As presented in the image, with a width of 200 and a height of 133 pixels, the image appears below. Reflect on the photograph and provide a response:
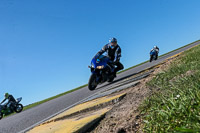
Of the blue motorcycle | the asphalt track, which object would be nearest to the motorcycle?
the asphalt track

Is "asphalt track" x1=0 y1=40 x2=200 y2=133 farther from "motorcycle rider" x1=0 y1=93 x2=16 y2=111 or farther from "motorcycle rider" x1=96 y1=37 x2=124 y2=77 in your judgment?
"motorcycle rider" x1=0 y1=93 x2=16 y2=111

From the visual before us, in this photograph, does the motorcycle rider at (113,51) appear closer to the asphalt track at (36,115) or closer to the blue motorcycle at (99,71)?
the blue motorcycle at (99,71)

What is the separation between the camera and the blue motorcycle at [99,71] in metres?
7.31

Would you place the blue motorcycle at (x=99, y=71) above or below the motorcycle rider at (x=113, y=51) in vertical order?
below

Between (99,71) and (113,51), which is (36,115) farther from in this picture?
(113,51)

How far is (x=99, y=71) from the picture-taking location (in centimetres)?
754

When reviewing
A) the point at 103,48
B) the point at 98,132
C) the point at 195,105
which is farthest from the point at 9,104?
the point at 195,105

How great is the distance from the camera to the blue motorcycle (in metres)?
7.31

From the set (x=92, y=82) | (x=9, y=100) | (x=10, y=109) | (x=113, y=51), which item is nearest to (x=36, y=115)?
(x=92, y=82)

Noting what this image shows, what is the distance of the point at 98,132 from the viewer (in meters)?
1.67

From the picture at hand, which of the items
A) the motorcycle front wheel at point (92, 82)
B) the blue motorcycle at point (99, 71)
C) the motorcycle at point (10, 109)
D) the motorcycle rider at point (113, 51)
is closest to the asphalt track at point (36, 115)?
the motorcycle front wheel at point (92, 82)

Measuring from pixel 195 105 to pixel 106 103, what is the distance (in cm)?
150

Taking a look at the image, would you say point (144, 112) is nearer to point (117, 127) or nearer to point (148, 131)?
point (117, 127)

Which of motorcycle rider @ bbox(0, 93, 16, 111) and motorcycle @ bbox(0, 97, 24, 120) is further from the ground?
motorcycle rider @ bbox(0, 93, 16, 111)
